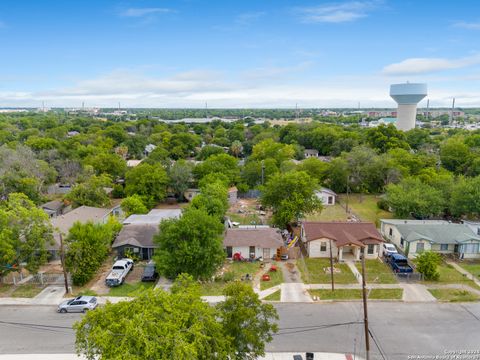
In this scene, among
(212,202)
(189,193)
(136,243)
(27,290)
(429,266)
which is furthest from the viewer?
(189,193)

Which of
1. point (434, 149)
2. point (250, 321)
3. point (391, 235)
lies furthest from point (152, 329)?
point (434, 149)

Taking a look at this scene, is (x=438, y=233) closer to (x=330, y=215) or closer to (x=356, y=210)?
(x=330, y=215)

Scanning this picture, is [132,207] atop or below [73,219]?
atop

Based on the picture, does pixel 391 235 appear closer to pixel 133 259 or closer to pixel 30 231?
pixel 133 259

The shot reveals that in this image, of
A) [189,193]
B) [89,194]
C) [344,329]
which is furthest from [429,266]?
[89,194]

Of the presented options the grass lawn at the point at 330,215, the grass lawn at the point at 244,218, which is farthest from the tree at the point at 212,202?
the grass lawn at the point at 330,215

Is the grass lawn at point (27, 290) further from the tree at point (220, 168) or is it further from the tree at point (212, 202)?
the tree at point (220, 168)

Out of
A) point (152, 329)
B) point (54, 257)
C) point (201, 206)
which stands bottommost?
point (54, 257)

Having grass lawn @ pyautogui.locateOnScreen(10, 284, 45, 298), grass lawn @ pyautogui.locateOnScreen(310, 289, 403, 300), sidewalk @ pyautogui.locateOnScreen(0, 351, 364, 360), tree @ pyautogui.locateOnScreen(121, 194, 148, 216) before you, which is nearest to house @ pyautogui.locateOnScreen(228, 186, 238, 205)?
tree @ pyautogui.locateOnScreen(121, 194, 148, 216)
